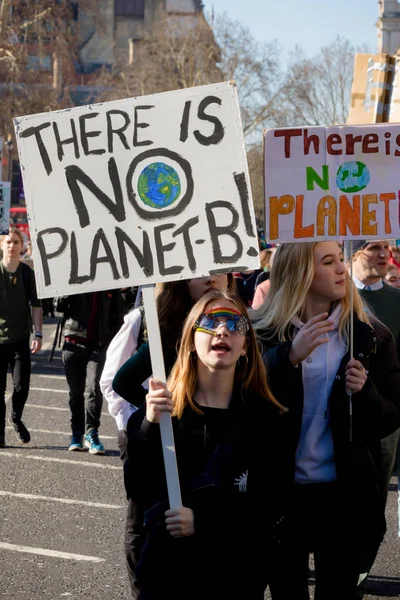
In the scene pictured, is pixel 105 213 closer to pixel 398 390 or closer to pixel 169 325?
pixel 169 325

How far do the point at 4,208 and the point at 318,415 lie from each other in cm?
496

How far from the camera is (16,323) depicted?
9.54 m

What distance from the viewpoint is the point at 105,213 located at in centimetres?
397

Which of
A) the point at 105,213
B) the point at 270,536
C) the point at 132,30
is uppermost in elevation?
the point at 132,30

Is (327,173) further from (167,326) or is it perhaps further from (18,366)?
(18,366)

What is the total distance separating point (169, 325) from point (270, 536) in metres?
1.13

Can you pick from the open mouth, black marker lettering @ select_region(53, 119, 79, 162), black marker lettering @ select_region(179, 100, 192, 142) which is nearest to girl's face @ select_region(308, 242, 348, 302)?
the open mouth

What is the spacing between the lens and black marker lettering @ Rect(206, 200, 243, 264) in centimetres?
393

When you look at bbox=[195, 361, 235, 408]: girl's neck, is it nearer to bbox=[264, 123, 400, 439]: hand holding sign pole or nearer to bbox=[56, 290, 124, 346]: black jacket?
bbox=[264, 123, 400, 439]: hand holding sign pole

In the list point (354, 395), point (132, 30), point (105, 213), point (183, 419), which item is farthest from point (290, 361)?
point (132, 30)

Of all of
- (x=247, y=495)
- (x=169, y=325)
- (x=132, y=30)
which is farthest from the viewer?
(x=132, y=30)

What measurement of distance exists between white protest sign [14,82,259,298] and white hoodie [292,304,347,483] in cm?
53

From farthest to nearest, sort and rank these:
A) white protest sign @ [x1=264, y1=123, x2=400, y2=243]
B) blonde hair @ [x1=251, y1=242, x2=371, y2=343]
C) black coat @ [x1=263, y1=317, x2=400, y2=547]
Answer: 1. white protest sign @ [x1=264, y1=123, x2=400, y2=243]
2. blonde hair @ [x1=251, y1=242, x2=371, y2=343]
3. black coat @ [x1=263, y1=317, x2=400, y2=547]

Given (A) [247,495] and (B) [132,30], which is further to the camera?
(B) [132,30]
